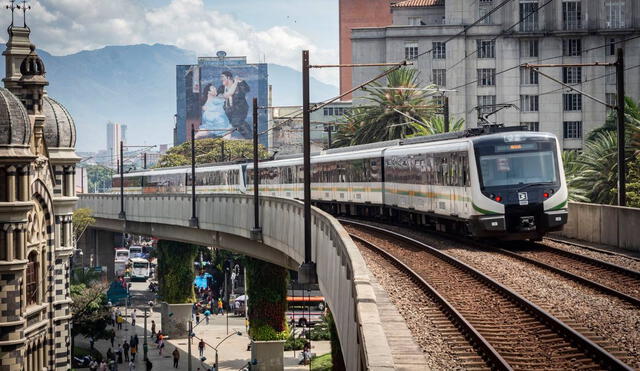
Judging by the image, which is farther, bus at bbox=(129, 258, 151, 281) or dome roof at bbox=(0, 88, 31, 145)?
bus at bbox=(129, 258, 151, 281)

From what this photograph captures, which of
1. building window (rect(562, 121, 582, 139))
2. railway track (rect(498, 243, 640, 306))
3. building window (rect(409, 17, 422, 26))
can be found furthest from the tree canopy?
railway track (rect(498, 243, 640, 306))

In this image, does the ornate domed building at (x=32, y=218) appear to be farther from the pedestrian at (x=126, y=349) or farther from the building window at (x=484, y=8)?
the building window at (x=484, y=8)

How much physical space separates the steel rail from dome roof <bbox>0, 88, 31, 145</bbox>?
13.1 m

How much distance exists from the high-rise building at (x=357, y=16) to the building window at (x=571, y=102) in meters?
95.5

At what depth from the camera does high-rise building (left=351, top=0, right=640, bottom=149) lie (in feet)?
315

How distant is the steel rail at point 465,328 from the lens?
14.4 metres

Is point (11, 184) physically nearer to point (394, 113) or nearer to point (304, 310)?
point (394, 113)

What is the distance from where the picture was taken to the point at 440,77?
328 ft

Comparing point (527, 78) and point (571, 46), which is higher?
point (571, 46)

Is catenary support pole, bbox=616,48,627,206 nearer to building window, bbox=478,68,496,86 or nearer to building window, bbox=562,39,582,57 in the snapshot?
building window, bbox=562,39,582,57

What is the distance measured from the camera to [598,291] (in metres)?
20.8

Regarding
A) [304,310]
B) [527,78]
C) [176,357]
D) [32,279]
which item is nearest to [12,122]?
[32,279]

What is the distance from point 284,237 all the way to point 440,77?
6404 centimetres

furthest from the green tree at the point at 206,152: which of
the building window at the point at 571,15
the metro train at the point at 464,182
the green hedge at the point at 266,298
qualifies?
the metro train at the point at 464,182
